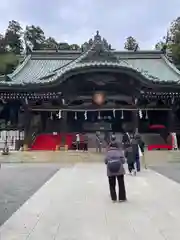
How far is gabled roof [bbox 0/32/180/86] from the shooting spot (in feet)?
91.6

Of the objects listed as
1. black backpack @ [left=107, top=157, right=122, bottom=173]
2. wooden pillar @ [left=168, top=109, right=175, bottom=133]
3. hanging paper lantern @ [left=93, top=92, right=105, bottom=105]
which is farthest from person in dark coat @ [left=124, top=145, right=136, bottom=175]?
wooden pillar @ [left=168, top=109, right=175, bottom=133]

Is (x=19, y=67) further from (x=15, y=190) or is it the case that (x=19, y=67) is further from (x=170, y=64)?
(x=15, y=190)

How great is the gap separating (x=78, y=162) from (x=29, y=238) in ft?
58.0

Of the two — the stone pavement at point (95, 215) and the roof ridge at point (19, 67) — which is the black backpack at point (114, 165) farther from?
the roof ridge at point (19, 67)

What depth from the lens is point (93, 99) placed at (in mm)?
28859

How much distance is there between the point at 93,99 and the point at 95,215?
69.2 feet

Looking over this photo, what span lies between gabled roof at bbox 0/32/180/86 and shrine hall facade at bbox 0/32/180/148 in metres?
0.07

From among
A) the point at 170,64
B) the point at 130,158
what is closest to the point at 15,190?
the point at 130,158

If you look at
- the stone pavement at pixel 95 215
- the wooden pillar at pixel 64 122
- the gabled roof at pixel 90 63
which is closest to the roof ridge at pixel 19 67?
the gabled roof at pixel 90 63

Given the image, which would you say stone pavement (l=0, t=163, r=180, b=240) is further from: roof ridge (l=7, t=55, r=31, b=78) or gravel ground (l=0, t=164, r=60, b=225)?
roof ridge (l=7, t=55, r=31, b=78)

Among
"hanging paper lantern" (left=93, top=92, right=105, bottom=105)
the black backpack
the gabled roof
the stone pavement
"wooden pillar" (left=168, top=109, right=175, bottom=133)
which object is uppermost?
the gabled roof

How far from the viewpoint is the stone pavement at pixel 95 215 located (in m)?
6.42

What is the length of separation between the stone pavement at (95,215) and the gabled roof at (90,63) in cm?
1638

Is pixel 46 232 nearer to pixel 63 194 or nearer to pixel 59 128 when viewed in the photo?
pixel 63 194
